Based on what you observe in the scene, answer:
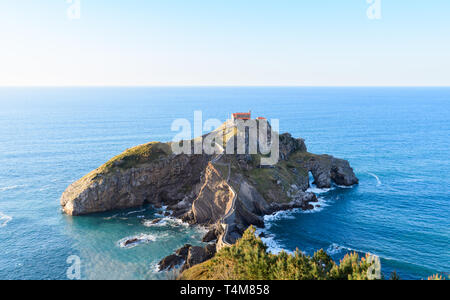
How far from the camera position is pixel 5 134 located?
6668 inches

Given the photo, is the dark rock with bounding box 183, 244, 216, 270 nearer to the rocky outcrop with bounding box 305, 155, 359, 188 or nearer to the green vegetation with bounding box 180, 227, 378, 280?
the green vegetation with bounding box 180, 227, 378, 280

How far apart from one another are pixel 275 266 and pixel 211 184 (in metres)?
42.7

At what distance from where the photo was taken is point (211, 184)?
258 ft

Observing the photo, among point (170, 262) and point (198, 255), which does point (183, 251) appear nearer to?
point (170, 262)

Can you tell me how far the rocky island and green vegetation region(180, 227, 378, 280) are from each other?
68.1 feet

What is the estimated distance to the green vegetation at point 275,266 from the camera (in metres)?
34.8

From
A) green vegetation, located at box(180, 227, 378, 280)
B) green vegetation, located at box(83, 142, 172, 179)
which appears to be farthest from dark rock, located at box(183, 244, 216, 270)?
green vegetation, located at box(83, 142, 172, 179)

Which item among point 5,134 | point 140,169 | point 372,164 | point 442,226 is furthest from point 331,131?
point 5,134

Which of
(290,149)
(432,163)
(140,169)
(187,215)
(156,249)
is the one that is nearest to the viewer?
(156,249)

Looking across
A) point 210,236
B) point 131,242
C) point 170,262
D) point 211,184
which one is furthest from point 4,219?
point 210,236

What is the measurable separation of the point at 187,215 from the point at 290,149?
147 ft

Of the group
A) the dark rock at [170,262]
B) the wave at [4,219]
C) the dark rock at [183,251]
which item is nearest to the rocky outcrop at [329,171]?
the dark rock at [183,251]

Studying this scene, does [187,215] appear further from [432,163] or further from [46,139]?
[46,139]

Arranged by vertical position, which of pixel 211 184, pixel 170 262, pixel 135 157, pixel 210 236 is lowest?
pixel 170 262
